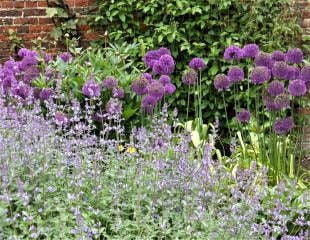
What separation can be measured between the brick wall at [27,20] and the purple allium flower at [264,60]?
8.61 feet

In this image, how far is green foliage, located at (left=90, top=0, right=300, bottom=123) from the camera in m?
6.15

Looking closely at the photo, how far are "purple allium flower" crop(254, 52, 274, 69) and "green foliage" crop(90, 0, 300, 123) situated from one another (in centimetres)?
163

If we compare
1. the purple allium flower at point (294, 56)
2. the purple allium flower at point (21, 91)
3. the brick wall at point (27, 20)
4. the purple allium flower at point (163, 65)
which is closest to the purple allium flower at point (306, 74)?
the purple allium flower at point (294, 56)

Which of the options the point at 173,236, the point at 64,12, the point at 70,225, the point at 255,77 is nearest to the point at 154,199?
the point at 173,236

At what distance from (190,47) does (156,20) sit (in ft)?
1.57

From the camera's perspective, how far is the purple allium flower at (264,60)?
174 inches

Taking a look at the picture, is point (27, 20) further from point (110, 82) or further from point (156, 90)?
point (156, 90)

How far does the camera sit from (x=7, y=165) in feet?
9.37

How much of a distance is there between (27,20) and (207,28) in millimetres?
1917

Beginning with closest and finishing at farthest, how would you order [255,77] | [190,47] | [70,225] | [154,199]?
[70,225] → [154,199] → [255,77] → [190,47]

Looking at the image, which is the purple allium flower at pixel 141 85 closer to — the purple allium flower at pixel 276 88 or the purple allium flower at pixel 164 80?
the purple allium flower at pixel 164 80

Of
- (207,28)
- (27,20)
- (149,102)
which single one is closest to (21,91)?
(149,102)

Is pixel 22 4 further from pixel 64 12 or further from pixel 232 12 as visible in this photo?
pixel 232 12

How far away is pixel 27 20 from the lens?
658 centimetres
